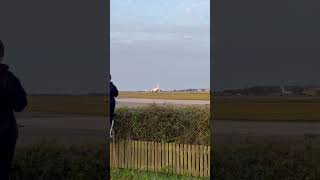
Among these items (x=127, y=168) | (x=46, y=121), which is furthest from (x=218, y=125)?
(x=127, y=168)

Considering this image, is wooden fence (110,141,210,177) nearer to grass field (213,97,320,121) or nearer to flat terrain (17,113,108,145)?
grass field (213,97,320,121)

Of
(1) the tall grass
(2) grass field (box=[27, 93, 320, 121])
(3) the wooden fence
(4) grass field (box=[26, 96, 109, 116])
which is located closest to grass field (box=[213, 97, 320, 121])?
(2) grass field (box=[27, 93, 320, 121])

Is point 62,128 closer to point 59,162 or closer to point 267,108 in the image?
point 59,162

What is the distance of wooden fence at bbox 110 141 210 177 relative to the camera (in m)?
7.81

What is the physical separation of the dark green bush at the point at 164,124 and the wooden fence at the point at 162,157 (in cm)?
54

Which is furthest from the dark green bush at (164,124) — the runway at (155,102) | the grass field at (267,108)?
the grass field at (267,108)

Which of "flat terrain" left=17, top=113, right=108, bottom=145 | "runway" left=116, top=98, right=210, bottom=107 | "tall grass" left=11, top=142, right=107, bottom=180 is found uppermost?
"runway" left=116, top=98, right=210, bottom=107

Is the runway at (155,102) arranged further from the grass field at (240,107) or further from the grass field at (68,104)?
the grass field at (68,104)

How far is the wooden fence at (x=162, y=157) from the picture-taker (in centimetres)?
781

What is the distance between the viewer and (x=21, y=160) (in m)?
5.76

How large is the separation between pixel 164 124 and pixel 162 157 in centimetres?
93

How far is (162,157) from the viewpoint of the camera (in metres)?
8.23

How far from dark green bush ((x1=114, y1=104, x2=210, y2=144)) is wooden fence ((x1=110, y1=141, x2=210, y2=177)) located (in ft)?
1.76

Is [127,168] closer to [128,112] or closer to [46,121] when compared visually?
[128,112]
